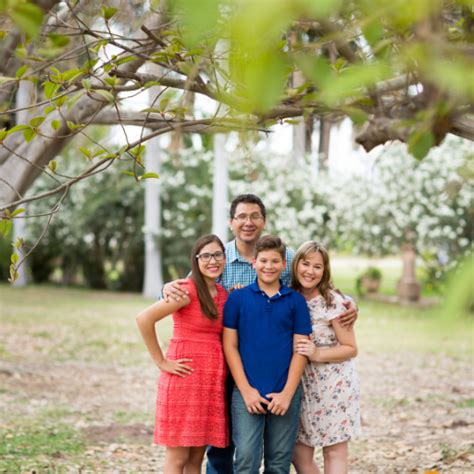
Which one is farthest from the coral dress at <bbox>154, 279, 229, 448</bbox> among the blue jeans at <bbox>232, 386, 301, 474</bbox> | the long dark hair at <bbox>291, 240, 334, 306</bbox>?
the long dark hair at <bbox>291, 240, 334, 306</bbox>

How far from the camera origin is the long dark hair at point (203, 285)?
418 cm

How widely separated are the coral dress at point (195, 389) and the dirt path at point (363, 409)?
187 cm

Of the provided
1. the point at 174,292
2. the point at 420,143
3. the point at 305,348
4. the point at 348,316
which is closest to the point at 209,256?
the point at 174,292

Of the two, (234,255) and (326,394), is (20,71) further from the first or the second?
(326,394)

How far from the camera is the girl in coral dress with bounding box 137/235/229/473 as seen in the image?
4.15 meters

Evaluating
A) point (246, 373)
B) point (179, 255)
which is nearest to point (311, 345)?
point (246, 373)

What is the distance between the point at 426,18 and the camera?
149 cm

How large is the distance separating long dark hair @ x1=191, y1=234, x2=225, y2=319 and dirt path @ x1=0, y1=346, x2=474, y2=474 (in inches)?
85.5

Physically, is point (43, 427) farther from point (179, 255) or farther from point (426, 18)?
point (179, 255)

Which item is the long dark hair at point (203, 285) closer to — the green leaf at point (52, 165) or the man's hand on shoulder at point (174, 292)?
the man's hand on shoulder at point (174, 292)

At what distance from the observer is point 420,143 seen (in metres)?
2.47

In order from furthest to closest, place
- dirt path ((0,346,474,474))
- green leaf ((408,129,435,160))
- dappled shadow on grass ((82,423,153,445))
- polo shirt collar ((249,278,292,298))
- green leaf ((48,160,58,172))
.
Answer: dappled shadow on grass ((82,423,153,445)) < dirt path ((0,346,474,474)) < polo shirt collar ((249,278,292,298)) < green leaf ((48,160,58,172)) < green leaf ((408,129,435,160))

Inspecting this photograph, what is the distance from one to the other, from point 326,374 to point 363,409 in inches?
170

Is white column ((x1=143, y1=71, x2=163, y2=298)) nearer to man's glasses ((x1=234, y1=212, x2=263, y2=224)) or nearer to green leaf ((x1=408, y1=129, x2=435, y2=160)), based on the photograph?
man's glasses ((x1=234, y1=212, x2=263, y2=224))
